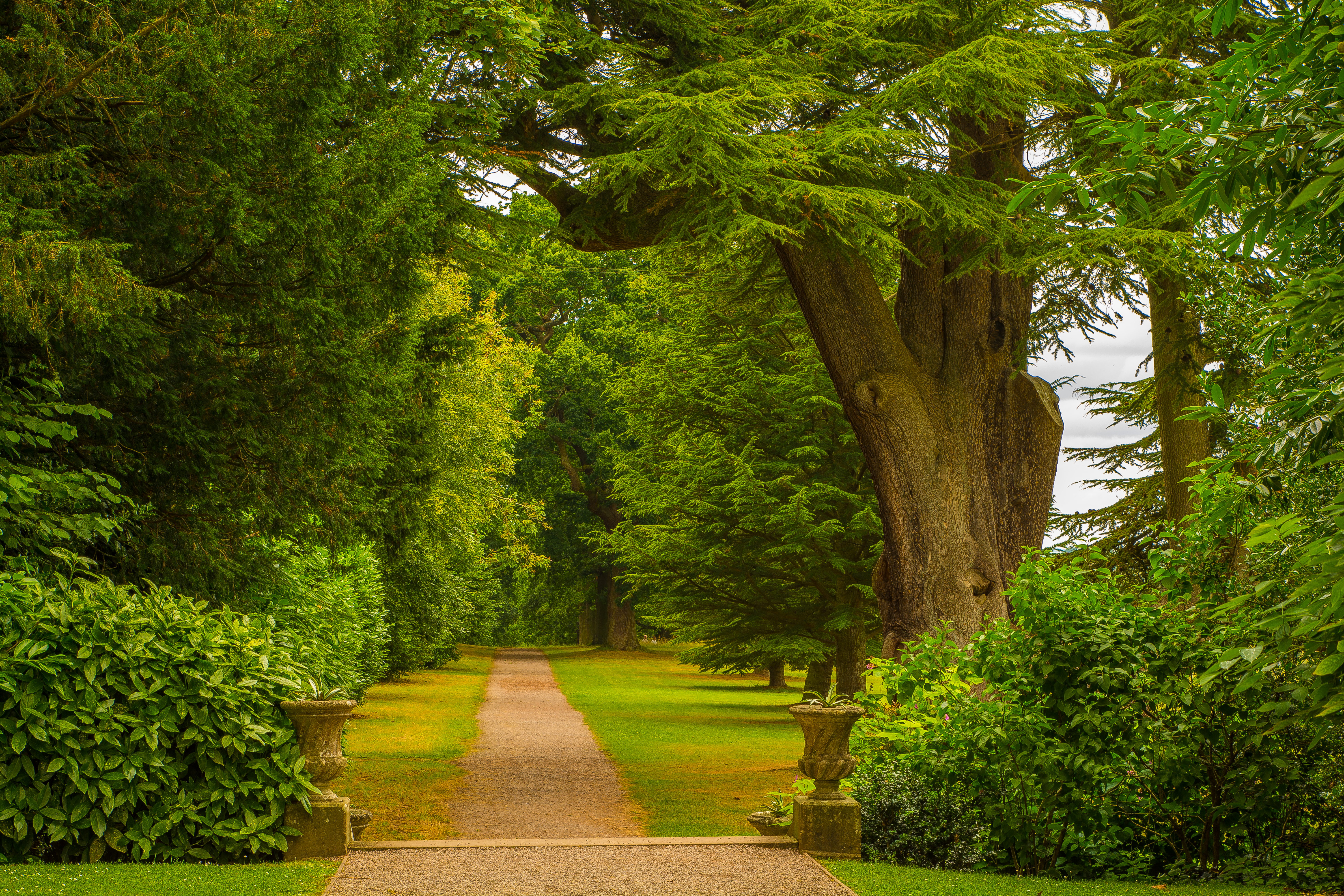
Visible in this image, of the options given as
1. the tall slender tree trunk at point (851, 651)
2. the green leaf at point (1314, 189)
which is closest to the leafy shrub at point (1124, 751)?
the green leaf at point (1314, 189)

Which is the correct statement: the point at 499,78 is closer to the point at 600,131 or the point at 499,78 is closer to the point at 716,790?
the point at 600,131

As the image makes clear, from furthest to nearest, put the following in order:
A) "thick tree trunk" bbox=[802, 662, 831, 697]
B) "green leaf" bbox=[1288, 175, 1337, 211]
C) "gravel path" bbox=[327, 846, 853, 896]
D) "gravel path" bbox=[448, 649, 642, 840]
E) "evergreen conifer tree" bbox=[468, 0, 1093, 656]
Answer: "thick tree trunk" bbox=[802, 662, 831, 697] < "evergreen conifer tree" bbox=[468, 0, 1093, 656] < "gravel path" bbox=[448, 649, 642, 840] < "gravel path" bbox=[327, 846, 853, 896] < "green leaf" bbox=[1288, 175, 1337, 211]

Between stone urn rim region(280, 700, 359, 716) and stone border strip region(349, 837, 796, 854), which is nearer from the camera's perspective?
stone urn rim region(280, 700, 359, 716)

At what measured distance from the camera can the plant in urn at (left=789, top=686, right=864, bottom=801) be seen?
24.6 ft

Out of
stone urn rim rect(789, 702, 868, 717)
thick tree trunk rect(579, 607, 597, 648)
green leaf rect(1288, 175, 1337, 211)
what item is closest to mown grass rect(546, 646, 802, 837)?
stone urn rim rect(789, 702, 868, 717)

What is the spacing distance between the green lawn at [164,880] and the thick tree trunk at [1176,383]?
11051mm

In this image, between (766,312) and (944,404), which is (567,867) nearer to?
(944,404)

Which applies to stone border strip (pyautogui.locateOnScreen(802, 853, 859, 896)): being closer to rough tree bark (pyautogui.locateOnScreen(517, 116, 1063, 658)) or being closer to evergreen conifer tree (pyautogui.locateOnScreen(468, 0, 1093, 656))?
evergreen conifer tree (pyautogui.locateOnScreen(468, 0, 1093, 656))

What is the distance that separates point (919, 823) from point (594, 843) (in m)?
2.32

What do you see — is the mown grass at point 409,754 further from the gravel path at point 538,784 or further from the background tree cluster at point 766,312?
the background tree cluster at point 766,312

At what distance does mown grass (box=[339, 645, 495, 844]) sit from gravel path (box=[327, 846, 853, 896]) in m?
1.13

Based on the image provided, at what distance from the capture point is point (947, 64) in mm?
11039

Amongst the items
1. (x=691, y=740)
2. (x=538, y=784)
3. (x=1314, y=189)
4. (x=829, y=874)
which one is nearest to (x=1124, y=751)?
(x=829, y=874)

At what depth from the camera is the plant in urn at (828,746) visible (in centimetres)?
750
